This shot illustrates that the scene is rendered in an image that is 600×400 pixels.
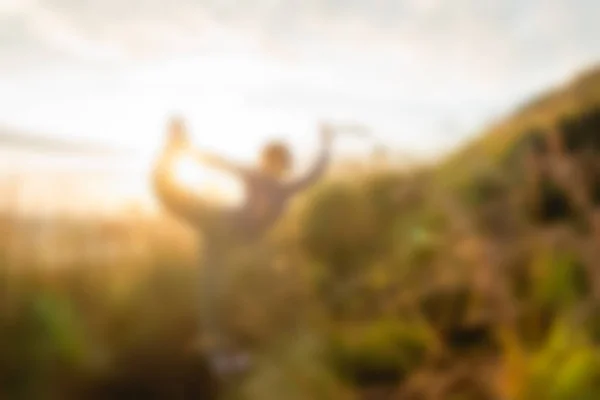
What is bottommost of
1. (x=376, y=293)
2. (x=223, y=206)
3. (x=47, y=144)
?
(x=376, y=293)

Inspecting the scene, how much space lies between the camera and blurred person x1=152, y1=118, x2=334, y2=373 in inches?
55.7

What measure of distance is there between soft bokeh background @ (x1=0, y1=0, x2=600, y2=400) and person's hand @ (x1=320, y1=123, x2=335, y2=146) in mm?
15

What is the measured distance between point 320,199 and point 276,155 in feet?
0.37

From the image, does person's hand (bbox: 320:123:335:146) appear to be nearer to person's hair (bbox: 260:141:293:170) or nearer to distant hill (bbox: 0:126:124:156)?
person's hair (bbox: 260:141:293:170)

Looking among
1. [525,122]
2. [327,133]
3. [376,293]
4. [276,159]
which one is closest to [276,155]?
[276,159]

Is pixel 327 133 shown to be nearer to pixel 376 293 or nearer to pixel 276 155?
pixel 276 155

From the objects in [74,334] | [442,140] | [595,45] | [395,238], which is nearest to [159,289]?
[74,334]

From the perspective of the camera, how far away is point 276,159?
4.85 feet

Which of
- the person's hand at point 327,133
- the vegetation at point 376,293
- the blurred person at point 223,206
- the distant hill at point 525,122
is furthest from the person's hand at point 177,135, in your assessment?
the distant hill at point 525,122

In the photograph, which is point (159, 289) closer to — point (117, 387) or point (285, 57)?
point (117, 387)

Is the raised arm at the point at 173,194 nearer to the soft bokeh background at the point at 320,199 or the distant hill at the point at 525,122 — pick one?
the soft bokeh background at the point at 320,199

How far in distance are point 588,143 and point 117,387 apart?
0.93 metres

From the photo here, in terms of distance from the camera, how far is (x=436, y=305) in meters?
1.50

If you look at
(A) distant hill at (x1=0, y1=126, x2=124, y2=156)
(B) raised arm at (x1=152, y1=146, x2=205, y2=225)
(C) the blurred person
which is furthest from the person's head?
(A) distant hill at (x1=0, y1=126, x2=124, y2=156)
